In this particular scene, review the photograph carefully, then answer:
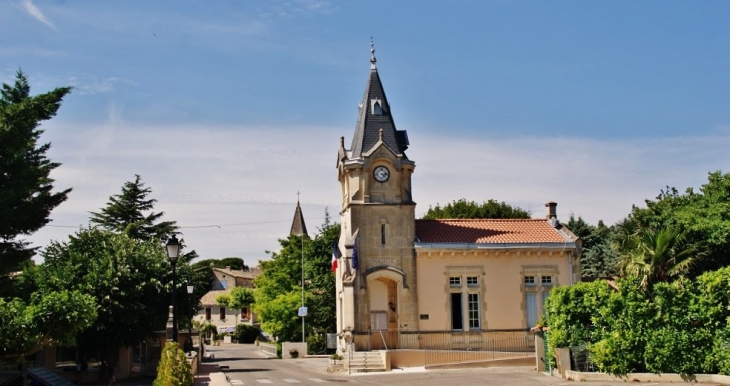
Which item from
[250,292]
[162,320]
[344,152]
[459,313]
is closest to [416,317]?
[459,313]

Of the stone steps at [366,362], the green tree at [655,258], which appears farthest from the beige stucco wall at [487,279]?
the green tree at [655,258]

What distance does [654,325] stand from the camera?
80.1 feet

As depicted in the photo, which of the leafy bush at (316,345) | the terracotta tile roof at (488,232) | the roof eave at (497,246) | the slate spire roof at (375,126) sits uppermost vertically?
the slate spire roof at (375,126)

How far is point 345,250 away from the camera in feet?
123

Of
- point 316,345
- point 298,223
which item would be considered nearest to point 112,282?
point 316,345

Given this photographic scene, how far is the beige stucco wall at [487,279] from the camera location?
38.1m

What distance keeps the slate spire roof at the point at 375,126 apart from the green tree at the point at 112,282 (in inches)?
457

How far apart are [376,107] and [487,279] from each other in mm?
10785

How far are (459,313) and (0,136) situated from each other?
22507 mm

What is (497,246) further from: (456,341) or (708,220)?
(708,220)

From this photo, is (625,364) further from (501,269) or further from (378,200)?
(378,200)

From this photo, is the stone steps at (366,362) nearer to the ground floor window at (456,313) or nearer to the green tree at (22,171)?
the ground floor window at (456,313)

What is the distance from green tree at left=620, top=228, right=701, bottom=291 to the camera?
3144cm

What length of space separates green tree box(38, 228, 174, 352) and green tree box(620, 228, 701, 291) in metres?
20.6
